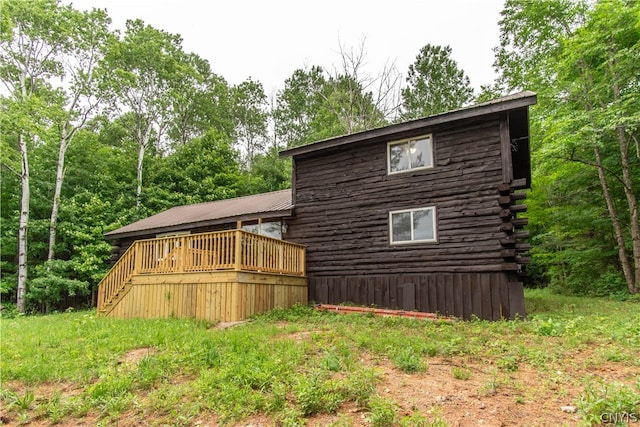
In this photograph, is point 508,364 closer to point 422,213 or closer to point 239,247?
point 422,213

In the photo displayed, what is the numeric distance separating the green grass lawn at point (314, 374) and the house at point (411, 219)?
2.11 meters

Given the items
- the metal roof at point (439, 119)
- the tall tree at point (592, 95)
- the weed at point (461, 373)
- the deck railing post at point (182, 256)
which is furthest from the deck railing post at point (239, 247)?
the tall tree at point (592, 95)

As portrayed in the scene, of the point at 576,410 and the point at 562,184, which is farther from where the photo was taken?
the point at 562,184

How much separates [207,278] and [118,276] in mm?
3843

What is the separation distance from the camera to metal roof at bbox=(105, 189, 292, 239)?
495 inches

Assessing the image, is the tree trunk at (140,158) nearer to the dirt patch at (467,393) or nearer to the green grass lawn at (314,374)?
the green grass lawn at (314,374)

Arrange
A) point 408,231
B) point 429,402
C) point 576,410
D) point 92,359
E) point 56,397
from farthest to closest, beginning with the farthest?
point 408,231 → point 92,359 → point 56,397 → point 429,402 → point 576,410

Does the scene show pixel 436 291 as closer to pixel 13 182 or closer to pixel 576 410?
pixel 576 410

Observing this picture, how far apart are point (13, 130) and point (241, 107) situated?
17732 mm

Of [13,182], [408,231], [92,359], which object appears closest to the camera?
[92,359]

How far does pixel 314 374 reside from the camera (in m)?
4.41

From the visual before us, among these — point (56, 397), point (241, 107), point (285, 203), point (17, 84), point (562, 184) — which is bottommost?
point (56, 397)

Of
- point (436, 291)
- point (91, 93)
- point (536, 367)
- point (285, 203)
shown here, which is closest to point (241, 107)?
point (91, 93)

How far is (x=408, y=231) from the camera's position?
10492mm
